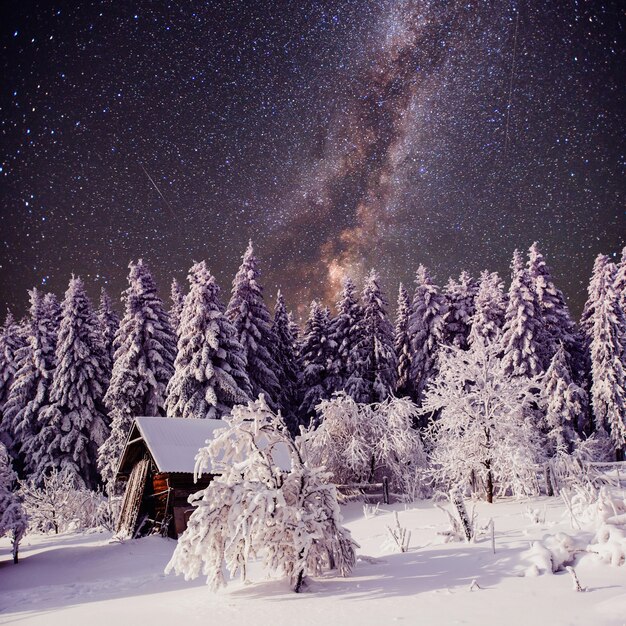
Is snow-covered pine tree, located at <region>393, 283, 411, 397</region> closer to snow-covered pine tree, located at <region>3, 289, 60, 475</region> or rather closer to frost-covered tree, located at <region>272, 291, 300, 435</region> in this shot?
frost-covered tree, located at <region>272, 291, 300, 435</region>

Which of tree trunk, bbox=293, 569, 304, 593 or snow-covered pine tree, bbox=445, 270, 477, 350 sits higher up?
snow-covered pine tree, bbox=445, 270, 477, 350

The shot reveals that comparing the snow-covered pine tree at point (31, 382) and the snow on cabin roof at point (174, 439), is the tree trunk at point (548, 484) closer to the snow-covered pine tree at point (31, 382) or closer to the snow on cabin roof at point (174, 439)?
the snow on cabin roof at point (174, 439)

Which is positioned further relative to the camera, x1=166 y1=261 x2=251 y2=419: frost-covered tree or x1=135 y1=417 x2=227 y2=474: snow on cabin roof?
x1=166 y1=261 x2=251 y2=419: frost-covered tree

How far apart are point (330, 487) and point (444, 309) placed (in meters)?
32.6

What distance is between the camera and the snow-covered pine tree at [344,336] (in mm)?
39250

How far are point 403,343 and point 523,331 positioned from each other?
1216 centimetres

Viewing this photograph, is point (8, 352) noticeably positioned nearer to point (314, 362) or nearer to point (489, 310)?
point (314, 362)

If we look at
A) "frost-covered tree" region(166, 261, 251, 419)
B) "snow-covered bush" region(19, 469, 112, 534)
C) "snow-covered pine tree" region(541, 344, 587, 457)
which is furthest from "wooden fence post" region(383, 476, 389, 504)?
"snow-covered bush" region(19, 469, 112, 534)

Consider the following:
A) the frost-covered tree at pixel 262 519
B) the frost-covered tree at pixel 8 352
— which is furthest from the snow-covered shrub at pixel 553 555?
the frost-covered tree at pixel 8 352

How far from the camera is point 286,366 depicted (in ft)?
135

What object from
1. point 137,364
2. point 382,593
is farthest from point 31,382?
point 382,593

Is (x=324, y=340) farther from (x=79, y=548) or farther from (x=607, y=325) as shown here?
(x=79, y=548)

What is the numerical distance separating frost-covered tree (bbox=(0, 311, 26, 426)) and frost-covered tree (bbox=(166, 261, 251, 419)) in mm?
16452

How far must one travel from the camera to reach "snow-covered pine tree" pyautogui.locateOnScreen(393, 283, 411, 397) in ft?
144
